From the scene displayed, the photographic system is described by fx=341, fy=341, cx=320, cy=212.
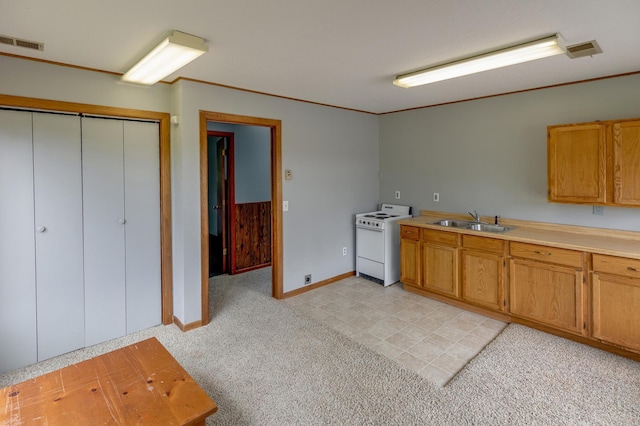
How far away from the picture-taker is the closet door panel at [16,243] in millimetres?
2576

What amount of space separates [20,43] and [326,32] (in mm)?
2057

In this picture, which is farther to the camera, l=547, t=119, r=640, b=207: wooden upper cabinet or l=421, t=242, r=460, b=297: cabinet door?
l=421, t=242, r=460, b=297: cabinet door

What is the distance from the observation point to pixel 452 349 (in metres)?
2.91

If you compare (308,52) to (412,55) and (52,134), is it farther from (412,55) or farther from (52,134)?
(52,134)

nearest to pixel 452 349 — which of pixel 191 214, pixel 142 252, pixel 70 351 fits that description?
pixel 191 214

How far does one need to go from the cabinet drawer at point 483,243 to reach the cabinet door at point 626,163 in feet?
3.20

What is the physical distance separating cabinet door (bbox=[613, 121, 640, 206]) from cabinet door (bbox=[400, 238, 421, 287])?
6.29 ft

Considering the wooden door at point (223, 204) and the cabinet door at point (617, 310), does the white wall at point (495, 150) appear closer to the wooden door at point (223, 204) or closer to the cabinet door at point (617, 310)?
the cabinet door at point (617, 310)

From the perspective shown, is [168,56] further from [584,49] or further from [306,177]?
[584,49]

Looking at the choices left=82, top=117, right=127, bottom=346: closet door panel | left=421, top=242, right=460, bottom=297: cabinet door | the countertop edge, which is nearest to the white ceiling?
left=82, top=117, right=127, bottom=346: closet door panel

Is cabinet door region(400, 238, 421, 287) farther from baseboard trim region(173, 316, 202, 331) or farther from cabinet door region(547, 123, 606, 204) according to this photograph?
baseboard trim region(173, 316, 202, 331)

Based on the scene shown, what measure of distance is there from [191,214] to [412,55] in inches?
94.2

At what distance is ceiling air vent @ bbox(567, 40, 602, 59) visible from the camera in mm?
2314

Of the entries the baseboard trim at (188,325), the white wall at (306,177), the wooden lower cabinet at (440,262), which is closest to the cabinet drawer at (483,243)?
the wooden lower cabinet at (440,262)
